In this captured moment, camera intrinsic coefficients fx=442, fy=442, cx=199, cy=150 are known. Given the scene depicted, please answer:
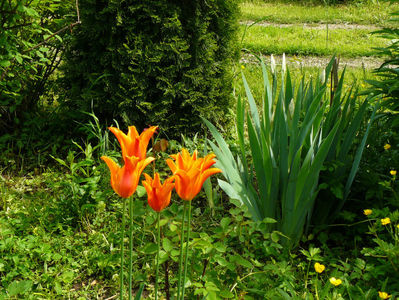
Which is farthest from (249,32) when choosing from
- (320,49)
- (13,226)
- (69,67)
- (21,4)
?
(13,226)

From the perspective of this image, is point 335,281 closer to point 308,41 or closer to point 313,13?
point 308,41

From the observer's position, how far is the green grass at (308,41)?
21.5 feet

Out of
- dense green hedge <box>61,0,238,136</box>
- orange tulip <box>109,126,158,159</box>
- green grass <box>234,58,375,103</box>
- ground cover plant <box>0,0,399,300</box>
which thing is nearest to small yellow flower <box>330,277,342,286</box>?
ground cover plant <box>0,0,399,300</box>

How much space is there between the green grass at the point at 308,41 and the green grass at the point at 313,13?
787 millimetres

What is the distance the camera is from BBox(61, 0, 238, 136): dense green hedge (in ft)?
10.3

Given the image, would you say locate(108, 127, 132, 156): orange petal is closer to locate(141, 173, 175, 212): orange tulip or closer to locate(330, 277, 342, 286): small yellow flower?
locate(141, 173, 175, 212): orange tulip

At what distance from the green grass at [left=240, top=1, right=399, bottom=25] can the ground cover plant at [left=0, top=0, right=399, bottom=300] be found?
19.8 feet

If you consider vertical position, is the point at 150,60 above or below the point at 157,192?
above

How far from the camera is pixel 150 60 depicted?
3166mm

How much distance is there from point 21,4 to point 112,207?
4.45 ft

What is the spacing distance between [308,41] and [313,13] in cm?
310

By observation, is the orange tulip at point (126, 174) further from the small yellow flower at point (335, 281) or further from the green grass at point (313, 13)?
the green grass at point (313, 13)

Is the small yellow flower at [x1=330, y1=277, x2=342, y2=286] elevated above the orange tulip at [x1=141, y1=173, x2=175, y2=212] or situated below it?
below

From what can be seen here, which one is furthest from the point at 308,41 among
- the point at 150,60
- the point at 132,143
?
the point at 132,143
